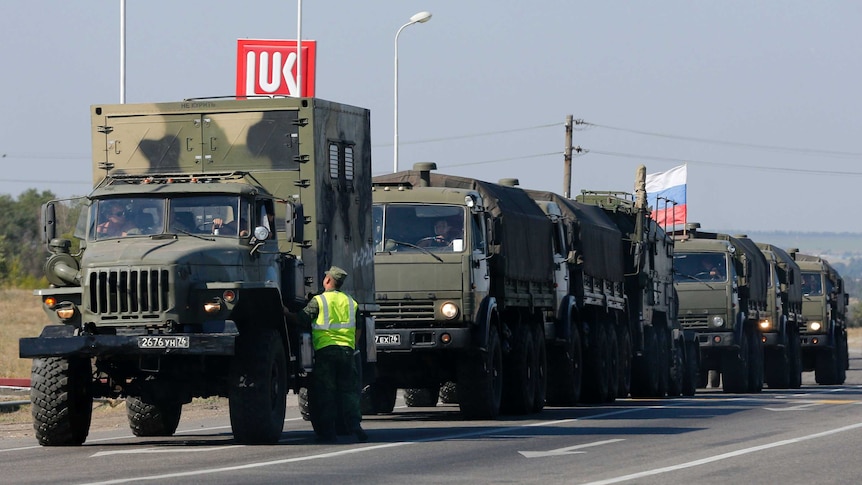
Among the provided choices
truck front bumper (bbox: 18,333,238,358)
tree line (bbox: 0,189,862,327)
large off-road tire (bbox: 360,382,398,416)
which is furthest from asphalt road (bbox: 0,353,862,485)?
tree line (bbox: 0,189,862,327)

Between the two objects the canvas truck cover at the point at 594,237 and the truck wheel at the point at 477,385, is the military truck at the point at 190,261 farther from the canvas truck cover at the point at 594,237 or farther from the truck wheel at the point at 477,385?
the canvas truck cover at the point at 594,237

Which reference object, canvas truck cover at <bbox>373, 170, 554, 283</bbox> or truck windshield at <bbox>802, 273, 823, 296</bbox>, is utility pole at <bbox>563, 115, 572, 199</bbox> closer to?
truck windshield at <bbox>802, 273, 823, 296</bbox>

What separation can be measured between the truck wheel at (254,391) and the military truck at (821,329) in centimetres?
3251

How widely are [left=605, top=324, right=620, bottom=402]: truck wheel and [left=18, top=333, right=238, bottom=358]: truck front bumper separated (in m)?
14.4

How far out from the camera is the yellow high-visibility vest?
688 inches

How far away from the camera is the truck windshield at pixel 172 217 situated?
17.0 metres

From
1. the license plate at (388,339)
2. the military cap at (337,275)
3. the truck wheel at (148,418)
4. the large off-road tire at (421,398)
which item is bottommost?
the large off-road tire at (421,398)

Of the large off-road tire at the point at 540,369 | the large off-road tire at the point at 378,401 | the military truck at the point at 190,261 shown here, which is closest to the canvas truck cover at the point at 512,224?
the large off-road tire at the point at 540,369

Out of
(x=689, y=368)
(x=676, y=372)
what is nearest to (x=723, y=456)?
(x=676, y=372)

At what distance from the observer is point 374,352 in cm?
1975

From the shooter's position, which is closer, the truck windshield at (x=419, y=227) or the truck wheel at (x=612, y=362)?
the truck windshield at (x=419, y=227)

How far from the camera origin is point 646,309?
3300cm

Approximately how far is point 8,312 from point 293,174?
57107 millimetres

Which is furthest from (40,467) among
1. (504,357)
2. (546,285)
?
(546,285)
